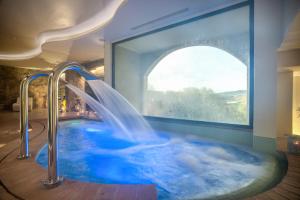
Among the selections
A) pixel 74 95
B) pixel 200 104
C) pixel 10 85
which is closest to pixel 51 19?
pixel 200 104

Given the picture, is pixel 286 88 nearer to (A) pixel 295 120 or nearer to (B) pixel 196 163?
(A) pixel 295 120

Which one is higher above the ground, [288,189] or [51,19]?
[51,19]

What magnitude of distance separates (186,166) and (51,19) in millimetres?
4206

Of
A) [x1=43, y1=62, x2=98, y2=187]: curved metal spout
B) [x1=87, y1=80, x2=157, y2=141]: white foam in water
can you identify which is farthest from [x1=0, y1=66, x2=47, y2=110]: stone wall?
[x1=43, y1=62, x2=98, y2=187]: curved metal spout

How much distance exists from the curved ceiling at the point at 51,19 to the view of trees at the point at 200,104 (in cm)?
292

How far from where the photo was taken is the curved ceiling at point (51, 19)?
3129 mm

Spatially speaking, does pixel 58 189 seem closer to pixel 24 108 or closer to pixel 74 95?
pixel 24 108

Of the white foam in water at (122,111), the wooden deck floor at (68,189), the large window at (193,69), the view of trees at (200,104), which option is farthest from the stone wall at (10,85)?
the wooden deck floor at (68,189)

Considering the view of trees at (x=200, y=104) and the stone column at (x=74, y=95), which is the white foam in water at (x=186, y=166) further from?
the stone column at (x=74, y=95)

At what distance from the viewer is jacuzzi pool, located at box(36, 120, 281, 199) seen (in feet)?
4.96

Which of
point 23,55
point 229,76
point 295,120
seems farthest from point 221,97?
point 23,55

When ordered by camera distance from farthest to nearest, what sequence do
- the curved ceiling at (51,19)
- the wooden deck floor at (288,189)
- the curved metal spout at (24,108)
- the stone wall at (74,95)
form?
the stone wall at (74,95), the curved ceiling at (51,19), the curved metal spout at (24,108), the wooden deck floor at (288,189)

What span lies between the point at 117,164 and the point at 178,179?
33.8 inches

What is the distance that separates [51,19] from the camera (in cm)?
378
